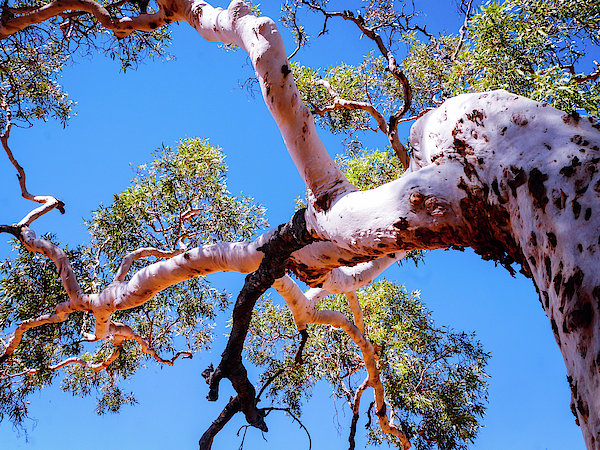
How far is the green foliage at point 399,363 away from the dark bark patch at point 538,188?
22.7ft

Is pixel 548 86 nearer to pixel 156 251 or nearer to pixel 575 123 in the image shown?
pixel 575 123

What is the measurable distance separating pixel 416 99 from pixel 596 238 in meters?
7.56

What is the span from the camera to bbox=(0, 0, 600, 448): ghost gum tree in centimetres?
152

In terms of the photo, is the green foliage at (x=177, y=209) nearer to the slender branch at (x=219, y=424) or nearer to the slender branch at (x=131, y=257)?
the slender branch at (x=131, y=257)

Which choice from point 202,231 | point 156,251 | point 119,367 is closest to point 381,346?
point 202,231

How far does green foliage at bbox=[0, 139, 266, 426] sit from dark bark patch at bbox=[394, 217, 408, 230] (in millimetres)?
6409

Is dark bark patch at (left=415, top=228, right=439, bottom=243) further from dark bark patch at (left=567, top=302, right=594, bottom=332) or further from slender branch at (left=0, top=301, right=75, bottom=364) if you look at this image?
slender branch at (left=0, top=301, right=75, bottom=364)

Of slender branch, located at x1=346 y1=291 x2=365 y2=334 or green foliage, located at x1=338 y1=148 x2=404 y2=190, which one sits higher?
green foliage, located at x1=338 y1=148 x2=404 y2=190

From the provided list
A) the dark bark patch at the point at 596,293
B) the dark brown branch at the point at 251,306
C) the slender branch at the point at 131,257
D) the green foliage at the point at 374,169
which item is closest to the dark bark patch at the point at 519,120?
the dark bark patch at the point at 596,293

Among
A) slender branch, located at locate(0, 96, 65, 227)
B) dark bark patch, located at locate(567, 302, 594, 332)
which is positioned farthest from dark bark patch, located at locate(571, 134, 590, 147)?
slender branch, located at locate(0, 96, 65, 227)

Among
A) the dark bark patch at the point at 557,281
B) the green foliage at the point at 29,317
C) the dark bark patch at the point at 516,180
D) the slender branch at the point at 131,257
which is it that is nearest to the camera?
the dark bark patch at the point at 557,281

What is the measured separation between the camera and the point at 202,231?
8.70 meters

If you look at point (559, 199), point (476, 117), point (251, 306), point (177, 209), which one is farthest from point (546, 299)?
point (177, 209)

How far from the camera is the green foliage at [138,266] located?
752 centimetres
